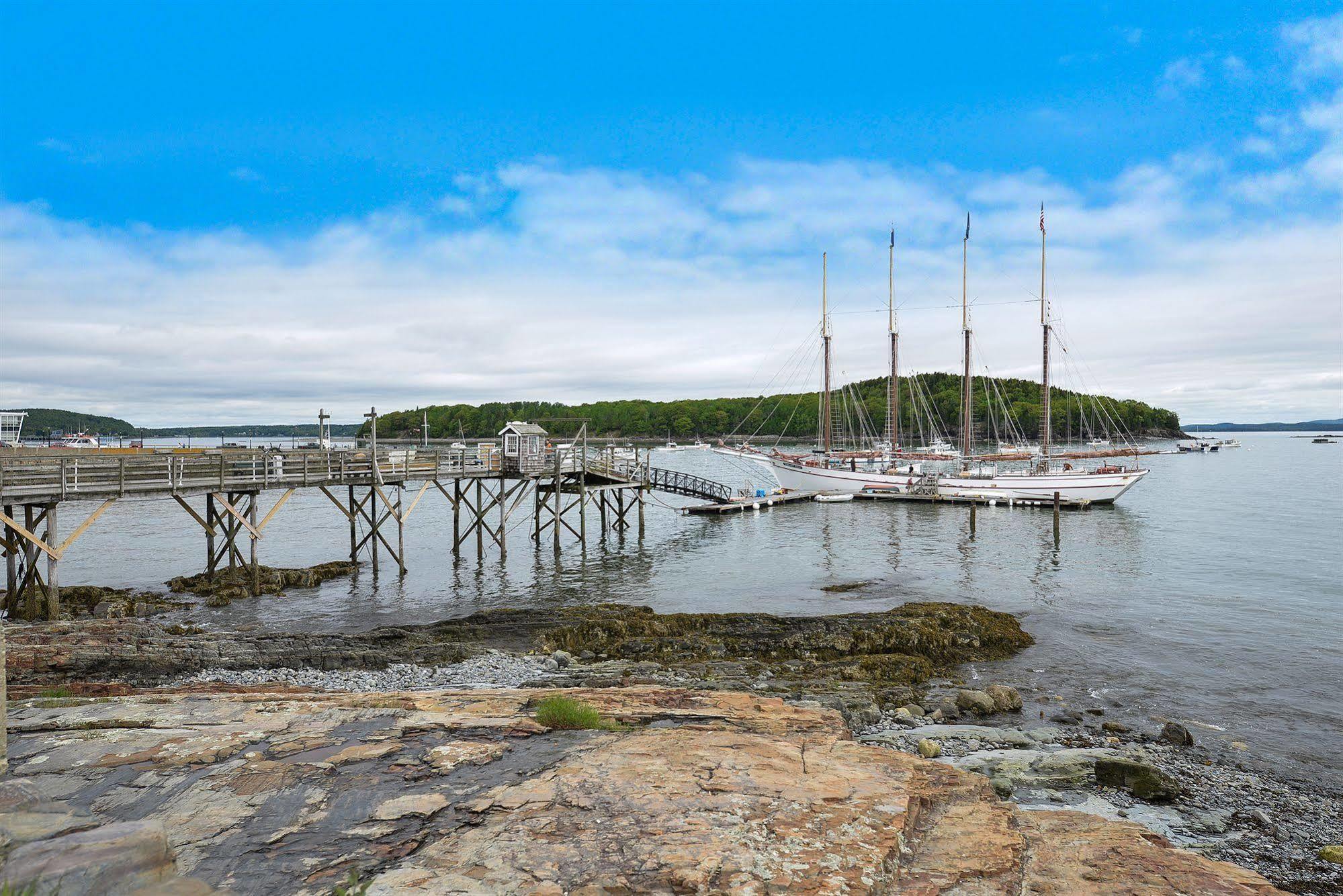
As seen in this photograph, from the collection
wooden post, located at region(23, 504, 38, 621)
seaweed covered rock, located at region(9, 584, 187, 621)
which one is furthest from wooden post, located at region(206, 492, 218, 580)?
wooden post, located at region(23, 504, 38, 621)

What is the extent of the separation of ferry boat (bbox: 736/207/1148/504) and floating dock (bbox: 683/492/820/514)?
648cm

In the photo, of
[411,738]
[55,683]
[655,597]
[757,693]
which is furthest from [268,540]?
[411,738]

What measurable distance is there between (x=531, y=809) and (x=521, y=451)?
32093mm

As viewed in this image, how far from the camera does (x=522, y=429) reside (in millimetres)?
39281

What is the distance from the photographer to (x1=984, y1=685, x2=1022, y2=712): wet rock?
17203 millimetres

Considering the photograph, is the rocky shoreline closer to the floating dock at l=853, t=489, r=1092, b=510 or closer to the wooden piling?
the wooden piling

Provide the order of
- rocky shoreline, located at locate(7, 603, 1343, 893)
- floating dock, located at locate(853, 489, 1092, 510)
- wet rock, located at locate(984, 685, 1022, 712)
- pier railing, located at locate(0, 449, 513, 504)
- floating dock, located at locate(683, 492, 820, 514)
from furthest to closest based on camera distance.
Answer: floating dock, located at locate(853, 489, 1092, 510), floating dock, located at locate(683, 492, 820, 514), pier railing, located at locate(0, 449, 513, 504), wet rock, located at locate(984, 685, 1022, 712), rocky shoreline, located at locate(7, 603, 1343, 893)

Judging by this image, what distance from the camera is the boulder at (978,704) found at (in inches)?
667

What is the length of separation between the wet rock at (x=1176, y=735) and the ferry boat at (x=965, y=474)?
44.9 meters

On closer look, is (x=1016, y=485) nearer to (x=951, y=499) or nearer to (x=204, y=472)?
(x=951, y=499)

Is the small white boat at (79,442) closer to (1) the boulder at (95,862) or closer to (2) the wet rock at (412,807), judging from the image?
(2) the wet rock at (412,807)

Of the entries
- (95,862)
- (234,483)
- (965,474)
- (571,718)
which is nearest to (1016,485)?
(965,474)

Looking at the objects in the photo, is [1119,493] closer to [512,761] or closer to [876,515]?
[876,515]

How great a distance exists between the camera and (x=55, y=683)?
47.7 ft
